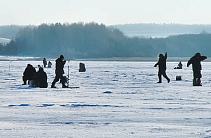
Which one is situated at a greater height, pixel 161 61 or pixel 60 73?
pixel 161 61

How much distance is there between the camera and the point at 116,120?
28.9 feet

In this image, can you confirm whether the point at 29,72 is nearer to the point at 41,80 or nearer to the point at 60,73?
the point at 41,80

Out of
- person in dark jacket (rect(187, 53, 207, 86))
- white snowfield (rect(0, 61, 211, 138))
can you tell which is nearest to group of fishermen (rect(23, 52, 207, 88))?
person in dark jacket (rect(187, 53, 207, 86))

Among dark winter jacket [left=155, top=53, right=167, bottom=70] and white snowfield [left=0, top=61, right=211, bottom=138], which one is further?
dark winter jacket [left=155, top=53, right=167, bottom=70]

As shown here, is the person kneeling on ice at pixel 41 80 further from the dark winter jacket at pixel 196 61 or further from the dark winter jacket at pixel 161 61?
the dark winter jacket at pixel 196 61

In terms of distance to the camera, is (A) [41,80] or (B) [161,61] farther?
(B) [161,61]

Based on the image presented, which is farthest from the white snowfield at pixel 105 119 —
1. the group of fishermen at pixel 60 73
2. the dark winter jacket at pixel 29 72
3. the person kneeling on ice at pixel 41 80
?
the dark winter jacket at pixel 29 72

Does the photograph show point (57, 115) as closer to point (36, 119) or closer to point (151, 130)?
point (36, 119)

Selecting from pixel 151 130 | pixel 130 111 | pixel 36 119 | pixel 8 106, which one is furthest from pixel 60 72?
pixel 151 130

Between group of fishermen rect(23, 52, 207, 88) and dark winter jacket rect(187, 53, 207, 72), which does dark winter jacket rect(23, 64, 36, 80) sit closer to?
group of fishermen rect(23, 52, 207, 88)

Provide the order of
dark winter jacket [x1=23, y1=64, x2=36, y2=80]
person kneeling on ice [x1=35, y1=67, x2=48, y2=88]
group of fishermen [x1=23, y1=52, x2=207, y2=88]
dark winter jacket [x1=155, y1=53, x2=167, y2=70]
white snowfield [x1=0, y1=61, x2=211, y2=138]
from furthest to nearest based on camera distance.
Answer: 1. dark winter jacket [x1=155, y1=53, x2=167, y2=70]
2. dark winter jacket [x1=23, y1=64, x2=36, y2=80]
3. person kneeling on ice [x1=35, y1=67, x2=48, y2=88]
4. group of fishermen [x1=23, y1=52, x2=207, y2=88]
5. white snowfield [x1=0, y1=61, x2=211, y2=138]

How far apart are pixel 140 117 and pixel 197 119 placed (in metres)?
0.99

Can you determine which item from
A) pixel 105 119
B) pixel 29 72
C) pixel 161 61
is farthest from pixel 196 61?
pixel 105 119

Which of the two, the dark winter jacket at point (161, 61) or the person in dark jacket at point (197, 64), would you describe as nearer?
the person in dark jacket at point (197, 64)
